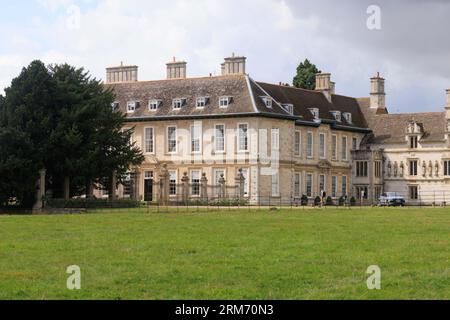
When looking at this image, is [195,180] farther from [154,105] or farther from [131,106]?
[131,106]

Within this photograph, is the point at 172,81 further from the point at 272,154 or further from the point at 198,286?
the point at 198,286

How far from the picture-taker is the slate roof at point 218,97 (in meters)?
70.5

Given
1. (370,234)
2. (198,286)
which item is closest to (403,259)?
(198,286)

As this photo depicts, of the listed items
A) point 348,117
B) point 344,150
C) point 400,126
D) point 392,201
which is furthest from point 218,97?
point 400,126

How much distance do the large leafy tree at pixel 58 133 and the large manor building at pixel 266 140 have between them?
722 centimetres

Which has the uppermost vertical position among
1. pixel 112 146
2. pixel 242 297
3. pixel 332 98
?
pixel 332 98

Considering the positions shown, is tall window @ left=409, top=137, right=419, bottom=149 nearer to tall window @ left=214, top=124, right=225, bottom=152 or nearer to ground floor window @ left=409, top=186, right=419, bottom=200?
ground floor window @ left=409, top=186, right=419, bottom=200

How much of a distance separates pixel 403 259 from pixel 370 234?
26.6ft

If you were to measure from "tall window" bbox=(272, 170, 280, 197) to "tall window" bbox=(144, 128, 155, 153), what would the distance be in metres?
9.48

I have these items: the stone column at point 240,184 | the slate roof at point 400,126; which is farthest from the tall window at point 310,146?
the stone column at point 240,184

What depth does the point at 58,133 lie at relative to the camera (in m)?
52.4

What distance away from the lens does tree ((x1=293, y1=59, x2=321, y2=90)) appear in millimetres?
93000

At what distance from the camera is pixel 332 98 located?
8412cm

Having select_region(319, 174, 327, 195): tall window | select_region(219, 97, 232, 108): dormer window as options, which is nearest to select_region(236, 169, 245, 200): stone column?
select_region(219, 97, 232, 108): dormer window
